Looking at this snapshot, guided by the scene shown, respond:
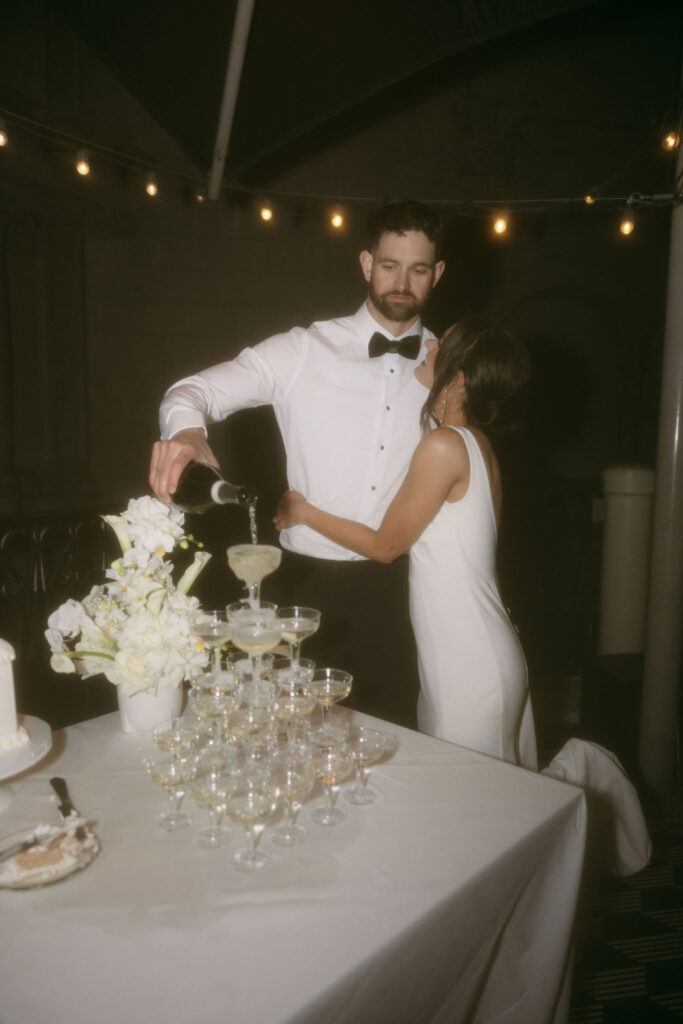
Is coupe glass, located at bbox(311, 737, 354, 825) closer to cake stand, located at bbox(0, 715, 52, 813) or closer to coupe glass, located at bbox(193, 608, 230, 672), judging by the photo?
coupe glass, located at bbox(193, 608, 230, 672)

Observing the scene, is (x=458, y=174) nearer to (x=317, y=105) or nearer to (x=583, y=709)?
(x=317, y=105)

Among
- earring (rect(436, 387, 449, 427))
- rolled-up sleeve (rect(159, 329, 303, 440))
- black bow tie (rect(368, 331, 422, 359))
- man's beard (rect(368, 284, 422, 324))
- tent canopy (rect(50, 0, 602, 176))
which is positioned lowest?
earring (rect(436, 387, 449, 427))

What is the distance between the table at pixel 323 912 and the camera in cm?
85

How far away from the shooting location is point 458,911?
3.46ft

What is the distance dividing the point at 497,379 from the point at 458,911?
4.82ft

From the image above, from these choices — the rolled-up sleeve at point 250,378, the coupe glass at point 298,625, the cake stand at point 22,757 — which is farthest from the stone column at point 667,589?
the cake stand at point 22,757

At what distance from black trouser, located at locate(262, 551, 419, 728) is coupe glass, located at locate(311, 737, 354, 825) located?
108cm

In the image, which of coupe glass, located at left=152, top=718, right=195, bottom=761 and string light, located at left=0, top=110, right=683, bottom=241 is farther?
string light, located at left=0, top=110, right=683, bottom=241

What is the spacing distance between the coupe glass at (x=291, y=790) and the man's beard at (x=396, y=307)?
5.45 feet

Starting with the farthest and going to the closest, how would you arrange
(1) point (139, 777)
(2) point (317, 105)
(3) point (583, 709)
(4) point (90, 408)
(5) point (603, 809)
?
(4) point (90, 408) → (3) point (583, 709) → (2) point (317, 105) → (5) point (603, 809) → (1) point (139, 777)

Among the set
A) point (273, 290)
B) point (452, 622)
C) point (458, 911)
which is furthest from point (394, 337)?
point (273, 290)

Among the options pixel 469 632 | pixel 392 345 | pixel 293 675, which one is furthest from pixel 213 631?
pixel 392 345

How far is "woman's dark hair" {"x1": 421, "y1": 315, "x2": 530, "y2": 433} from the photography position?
6.83 ft

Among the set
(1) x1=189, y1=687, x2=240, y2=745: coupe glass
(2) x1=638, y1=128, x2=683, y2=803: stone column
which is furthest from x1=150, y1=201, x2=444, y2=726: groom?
(2) x1=638, y1=128, x2=683, y2=803: stone column
